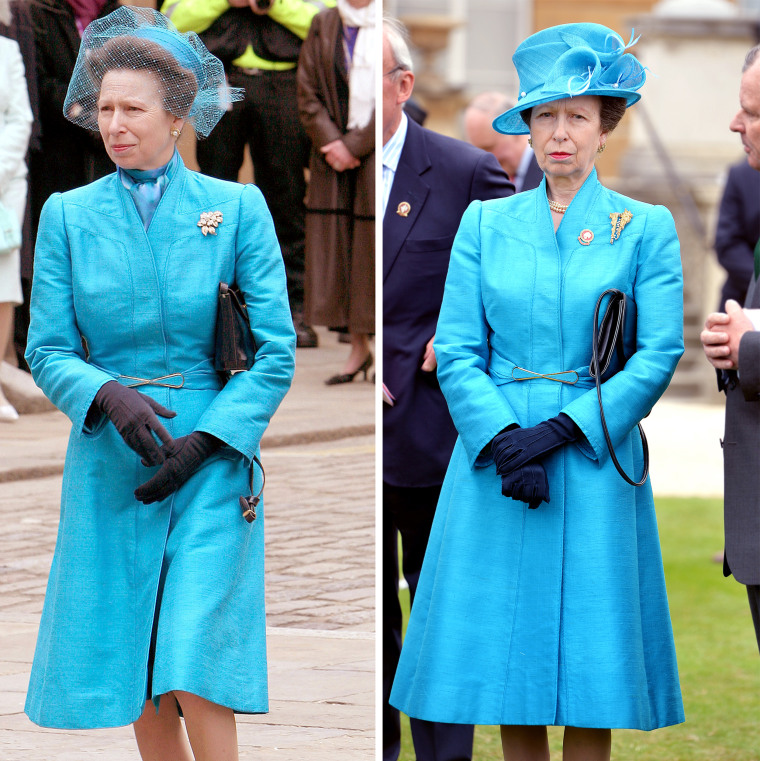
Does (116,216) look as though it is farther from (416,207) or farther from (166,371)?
(416,207)

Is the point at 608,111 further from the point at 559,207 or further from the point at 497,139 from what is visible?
the point at 497,139

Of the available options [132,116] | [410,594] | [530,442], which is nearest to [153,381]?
[132,116]

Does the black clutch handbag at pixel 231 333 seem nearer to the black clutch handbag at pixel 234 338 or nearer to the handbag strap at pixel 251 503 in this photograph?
the black clutch handbag at pixel 234 338

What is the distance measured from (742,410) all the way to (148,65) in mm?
1711

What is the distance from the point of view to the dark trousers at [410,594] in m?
4.69

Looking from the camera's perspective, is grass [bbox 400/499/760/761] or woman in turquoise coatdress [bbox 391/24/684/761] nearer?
woman in turquoise coatdress [bbox 391/24/684/761]

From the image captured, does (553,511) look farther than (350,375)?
No

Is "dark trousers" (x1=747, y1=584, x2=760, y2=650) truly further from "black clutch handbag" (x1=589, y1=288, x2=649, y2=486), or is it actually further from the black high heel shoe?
the black high heel shoe

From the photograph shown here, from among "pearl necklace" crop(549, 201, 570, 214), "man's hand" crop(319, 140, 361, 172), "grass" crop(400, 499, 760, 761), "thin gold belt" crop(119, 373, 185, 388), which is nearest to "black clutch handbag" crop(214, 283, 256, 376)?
"thin gold belt" crop(119, 373, 185, 388)

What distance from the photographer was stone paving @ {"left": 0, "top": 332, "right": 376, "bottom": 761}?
4.12m

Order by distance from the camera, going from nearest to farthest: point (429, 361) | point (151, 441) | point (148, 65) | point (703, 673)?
point (151, 441) → point (148, 65) → point (429, 361) → point (703, 673)

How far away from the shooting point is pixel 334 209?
422 centimetres

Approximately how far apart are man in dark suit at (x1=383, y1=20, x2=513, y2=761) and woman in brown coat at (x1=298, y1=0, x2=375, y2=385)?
0.52 m

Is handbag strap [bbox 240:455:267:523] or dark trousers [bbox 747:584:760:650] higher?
handbag strap [bbox 240:455:267:523]
